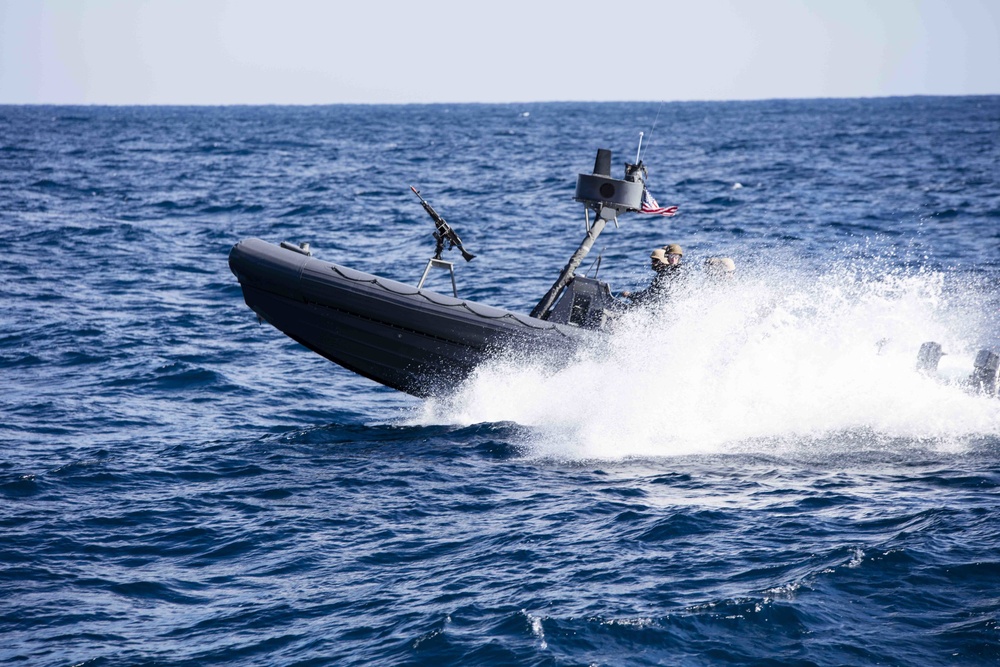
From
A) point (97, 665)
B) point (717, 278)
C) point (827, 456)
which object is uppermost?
point (717, 278)

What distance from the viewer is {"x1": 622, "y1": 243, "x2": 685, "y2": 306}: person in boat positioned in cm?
980

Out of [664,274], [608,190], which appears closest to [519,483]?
[664,274]

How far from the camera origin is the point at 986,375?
29.5ft

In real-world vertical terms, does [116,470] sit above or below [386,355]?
below

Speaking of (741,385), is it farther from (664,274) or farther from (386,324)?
(386,324)

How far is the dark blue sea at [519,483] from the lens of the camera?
5.74 meters

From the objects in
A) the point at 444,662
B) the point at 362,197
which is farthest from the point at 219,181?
the point at 444,662

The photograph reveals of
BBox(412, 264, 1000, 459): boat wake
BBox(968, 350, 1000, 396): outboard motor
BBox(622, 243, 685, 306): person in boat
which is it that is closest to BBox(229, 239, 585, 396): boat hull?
BBox(412, 264, 1000, 459): boat wake

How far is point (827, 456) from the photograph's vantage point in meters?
8.40

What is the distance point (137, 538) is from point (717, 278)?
19.0ft

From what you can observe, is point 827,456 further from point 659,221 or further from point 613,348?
point 659,221

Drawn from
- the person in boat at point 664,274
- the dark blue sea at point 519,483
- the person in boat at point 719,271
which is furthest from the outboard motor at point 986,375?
the person in boat at point 664,274

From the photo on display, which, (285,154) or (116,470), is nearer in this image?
(116,470)

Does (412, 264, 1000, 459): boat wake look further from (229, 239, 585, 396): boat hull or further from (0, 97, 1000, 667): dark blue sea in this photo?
(229, 239, 585, 396): boat hull
